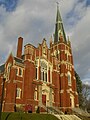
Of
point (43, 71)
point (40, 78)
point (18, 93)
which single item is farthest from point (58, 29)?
point (18, 93)

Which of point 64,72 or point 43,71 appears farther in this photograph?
point 64,72

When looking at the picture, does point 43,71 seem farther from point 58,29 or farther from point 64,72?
point 58,29

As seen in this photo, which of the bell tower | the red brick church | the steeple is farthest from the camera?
the steeple

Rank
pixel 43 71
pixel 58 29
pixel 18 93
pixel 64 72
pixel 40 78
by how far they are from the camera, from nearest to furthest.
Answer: pixel 18 93
pixel 40 78
pixel 43 71
pixel 64 72
pixel 58 29

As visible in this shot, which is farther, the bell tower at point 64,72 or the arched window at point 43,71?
the bell tower at point 64,72

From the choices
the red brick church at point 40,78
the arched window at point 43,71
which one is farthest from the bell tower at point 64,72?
the arched window at point 43,71

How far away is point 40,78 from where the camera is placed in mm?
38219

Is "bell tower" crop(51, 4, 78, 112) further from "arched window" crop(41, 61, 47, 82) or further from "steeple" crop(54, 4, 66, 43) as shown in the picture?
"arched window" crop(41, 61, 47, 82)

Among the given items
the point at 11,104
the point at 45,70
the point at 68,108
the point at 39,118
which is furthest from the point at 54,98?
the point at 39,118

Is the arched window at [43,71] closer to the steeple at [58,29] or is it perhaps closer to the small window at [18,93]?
the small window at [18,93]

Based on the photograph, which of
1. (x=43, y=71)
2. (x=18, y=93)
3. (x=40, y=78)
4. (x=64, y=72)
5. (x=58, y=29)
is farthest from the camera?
(x=58, y=29)

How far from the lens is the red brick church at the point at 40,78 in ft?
109

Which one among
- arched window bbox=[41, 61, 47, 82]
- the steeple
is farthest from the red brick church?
the steeple

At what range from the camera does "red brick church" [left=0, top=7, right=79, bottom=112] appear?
33.2 meters
